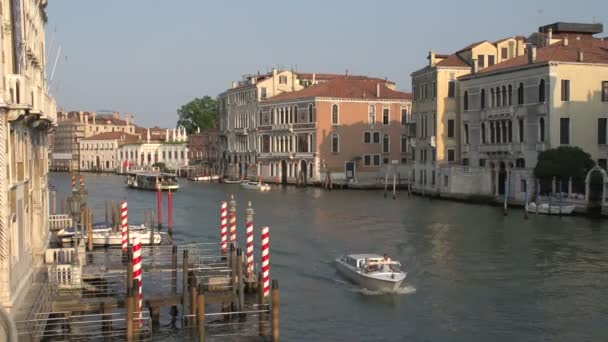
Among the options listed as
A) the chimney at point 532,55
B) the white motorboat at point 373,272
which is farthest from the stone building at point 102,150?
the white motorboat at point 373,272

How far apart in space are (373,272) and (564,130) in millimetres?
15073

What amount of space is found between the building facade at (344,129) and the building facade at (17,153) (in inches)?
1177

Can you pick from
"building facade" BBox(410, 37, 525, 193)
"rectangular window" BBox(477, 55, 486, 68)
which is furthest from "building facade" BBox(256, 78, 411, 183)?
"rectangular window" BBox(477, 55, 486, 68)

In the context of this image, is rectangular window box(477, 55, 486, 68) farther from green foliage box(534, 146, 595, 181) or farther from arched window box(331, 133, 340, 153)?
arched window box(331, 133, 340, 153)

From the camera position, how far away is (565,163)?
24.9m

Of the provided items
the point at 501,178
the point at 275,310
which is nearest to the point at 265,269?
the point at 275,310

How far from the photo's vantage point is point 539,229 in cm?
2095

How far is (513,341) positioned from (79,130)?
76.9m

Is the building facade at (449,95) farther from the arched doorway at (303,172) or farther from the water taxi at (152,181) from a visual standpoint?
the water taxi at (152,181)

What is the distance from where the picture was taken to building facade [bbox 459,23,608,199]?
1041 inches

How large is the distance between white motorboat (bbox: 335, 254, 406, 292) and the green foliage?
1240 cm

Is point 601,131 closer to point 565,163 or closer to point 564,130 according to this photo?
point 564,130

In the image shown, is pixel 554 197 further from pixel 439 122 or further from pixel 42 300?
pixel 42 300

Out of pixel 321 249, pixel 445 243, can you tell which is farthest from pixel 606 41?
pixel 321 249
